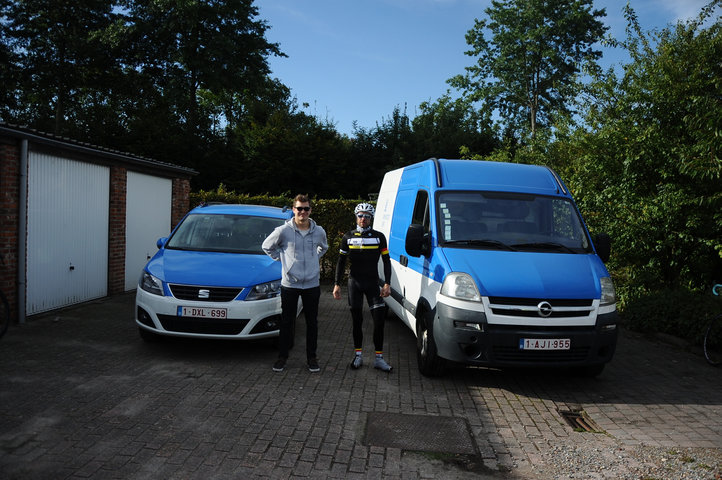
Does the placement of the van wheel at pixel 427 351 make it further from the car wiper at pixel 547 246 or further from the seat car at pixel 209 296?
the seat car at pixel 209 296

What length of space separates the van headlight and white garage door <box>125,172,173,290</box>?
812cm

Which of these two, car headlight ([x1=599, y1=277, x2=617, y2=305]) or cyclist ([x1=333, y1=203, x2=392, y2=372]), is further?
cyclist ([x1=333, y1=203, x2=392, y2=372])

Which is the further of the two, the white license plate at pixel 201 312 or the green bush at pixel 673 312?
the green bush at pixel 673 312

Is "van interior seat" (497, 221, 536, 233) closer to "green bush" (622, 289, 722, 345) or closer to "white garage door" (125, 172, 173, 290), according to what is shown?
"green bush" (622, 289, 722, 345)

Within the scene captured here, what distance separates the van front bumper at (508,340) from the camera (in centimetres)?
539

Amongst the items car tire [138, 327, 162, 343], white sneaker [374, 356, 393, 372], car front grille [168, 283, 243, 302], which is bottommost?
white sneaker [374, 356, 393, 372]

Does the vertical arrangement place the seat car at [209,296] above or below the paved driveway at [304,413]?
above

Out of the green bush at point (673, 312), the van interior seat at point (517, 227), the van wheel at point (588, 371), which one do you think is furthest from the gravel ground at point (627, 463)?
the green bush at point (673, 312)

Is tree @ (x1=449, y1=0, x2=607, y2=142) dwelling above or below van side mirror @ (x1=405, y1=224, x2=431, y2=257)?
above

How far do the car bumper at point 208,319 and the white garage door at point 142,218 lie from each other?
5676 mm

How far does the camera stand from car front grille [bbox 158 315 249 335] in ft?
20.7

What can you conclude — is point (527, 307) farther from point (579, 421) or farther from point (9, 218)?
point (9, 218)

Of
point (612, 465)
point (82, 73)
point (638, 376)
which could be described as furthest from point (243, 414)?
point (82, 73)

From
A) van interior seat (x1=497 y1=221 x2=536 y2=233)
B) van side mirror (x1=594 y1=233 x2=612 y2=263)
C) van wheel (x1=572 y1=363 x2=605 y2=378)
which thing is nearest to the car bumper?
van interior seat (x1=497 y1=221 x2=536 y2=233)
